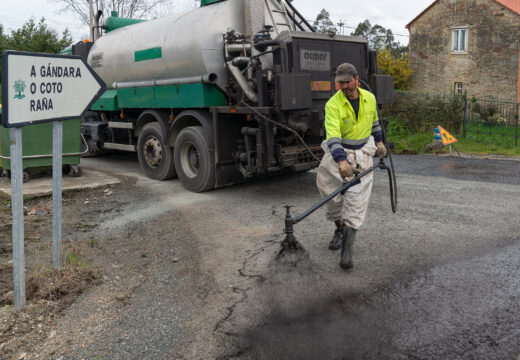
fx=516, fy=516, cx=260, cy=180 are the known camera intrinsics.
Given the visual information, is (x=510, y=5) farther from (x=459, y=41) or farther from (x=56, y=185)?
(x=56, y=185)

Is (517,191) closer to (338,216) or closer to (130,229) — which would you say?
(338,216)

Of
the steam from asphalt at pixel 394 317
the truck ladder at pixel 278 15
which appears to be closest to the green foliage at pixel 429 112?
the truck ladder at pixel 278 15

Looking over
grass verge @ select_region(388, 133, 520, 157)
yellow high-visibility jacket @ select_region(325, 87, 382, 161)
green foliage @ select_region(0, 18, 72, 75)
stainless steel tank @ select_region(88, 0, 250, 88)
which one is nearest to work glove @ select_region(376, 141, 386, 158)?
yellow high-visibility jacket @ select_region(325, 87, 382, 161)

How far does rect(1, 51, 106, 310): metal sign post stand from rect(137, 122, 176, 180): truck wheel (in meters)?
4.03

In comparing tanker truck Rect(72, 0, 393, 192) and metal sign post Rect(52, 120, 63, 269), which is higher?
tanker truck Rect(72, 0, 393, 192)

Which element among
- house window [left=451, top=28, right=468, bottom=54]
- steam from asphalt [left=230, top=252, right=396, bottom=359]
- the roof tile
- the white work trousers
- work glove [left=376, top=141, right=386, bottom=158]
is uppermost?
the roof tile

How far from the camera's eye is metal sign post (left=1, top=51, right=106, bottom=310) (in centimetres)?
347

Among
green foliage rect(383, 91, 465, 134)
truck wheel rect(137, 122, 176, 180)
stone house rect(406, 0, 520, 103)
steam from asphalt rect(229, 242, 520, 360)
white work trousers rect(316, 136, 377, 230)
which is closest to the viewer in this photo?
steam from asphalt rect(229, 242, 520, 360)

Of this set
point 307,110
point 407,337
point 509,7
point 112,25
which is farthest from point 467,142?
point 509,7

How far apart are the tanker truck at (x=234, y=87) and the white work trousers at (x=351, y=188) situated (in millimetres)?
1831

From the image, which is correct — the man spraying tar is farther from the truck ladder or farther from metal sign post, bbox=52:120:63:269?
the truck ladder

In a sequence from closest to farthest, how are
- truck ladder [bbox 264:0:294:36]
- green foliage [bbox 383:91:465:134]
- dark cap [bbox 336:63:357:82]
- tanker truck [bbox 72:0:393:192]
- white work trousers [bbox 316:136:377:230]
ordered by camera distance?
1. dark cap [bbox 336:63:357:82]
2. white work trousers [bbox 316:136:377:230]
3. tanker truck [bbox 72:0:393:192]
4. truck ladder [bbox 264:0:294:36]
5. green foliage [bbox 383:91:465:134]

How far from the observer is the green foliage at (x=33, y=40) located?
24.5 m

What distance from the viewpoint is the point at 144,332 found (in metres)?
3.41
